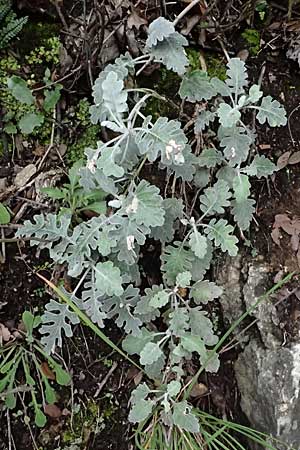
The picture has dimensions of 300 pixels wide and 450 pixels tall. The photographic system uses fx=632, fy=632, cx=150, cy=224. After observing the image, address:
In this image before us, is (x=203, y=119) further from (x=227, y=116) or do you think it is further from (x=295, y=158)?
(x=295, y=158)

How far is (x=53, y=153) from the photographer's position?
245 cm

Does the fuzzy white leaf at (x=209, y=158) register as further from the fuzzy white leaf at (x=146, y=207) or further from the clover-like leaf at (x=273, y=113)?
the fuzzy white leaf at (x=146, y=207)

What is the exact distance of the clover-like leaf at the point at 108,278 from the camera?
6.56 ft

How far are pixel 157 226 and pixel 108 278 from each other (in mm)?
257

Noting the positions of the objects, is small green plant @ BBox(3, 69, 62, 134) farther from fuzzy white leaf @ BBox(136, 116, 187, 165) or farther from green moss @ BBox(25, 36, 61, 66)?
fuzzy white leaf @ BBox(136, 116, 187, 165)

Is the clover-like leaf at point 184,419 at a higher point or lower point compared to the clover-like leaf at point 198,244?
lower

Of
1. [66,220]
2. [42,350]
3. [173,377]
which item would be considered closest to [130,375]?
[173,377]

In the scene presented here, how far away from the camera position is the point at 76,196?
230 centimetres

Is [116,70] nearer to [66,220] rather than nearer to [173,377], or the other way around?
[66,220]

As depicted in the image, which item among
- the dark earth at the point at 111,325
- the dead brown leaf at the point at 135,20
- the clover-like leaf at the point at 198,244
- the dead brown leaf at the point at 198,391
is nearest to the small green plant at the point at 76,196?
the dark earth at the point at 111,325

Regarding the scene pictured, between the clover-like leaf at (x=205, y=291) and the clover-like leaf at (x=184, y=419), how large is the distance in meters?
0.36

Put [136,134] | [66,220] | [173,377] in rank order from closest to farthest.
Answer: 1. [136,134]
2. [66,220]
3. [173,377]

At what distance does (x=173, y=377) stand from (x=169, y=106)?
1026 millimetres

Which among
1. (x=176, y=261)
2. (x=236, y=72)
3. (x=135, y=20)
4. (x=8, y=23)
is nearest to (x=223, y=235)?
(x=176, y=261)
